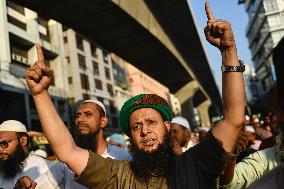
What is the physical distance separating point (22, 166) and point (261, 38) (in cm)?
6540

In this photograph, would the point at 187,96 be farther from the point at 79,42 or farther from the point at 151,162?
the point at 79,42

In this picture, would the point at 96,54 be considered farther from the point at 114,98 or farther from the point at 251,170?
the point at 251,170

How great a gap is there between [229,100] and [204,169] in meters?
0.43

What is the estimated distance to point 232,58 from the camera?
6.87 ft

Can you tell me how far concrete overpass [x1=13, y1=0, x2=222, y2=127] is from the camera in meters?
7.17

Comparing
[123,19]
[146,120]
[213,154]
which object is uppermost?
[123,19]

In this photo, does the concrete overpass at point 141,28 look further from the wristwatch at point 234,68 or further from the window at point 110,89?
the window at point 110,89

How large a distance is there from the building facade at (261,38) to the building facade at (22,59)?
106 ft

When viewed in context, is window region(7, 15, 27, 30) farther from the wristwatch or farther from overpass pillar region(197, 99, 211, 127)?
the wristwatch

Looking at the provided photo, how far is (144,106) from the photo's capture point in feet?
8.38

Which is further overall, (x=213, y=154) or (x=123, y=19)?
(x=123, y=19)

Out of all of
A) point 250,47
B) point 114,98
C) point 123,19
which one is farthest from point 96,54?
point 250,47

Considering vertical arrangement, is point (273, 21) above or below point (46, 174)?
above

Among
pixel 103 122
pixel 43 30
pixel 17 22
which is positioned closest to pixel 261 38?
pixel 43 30
